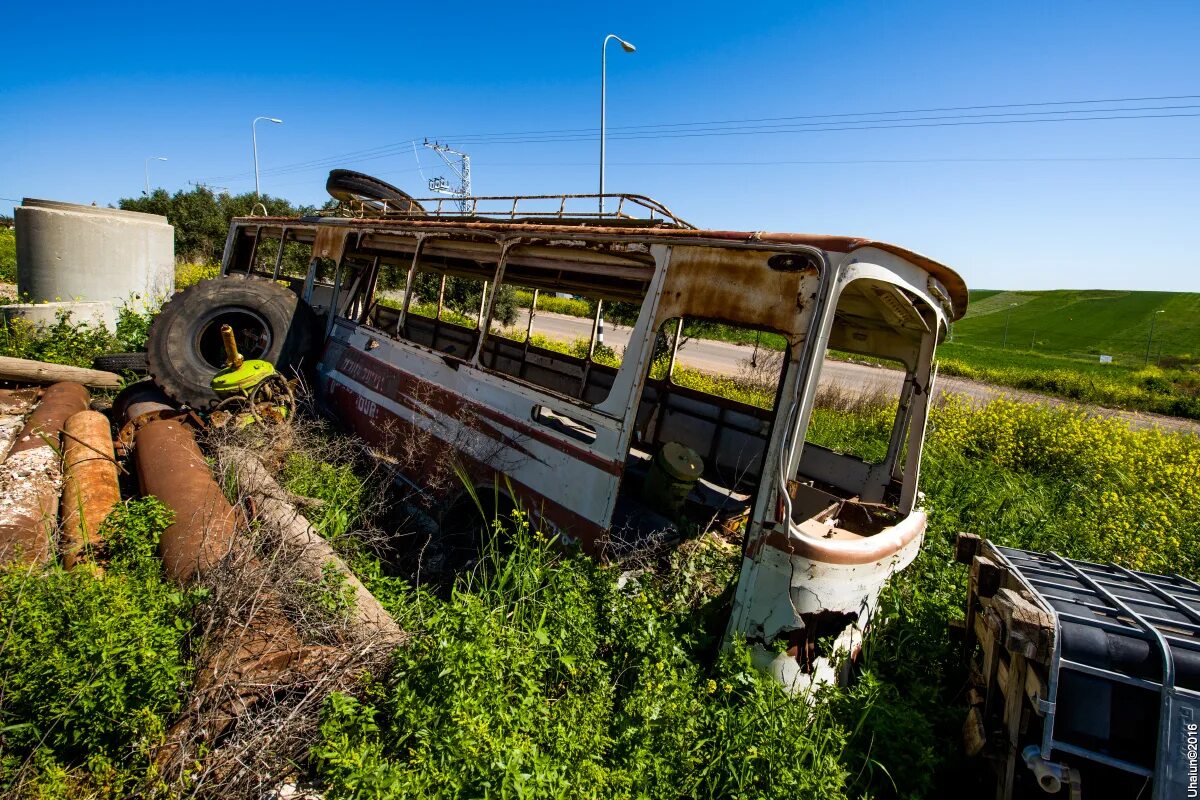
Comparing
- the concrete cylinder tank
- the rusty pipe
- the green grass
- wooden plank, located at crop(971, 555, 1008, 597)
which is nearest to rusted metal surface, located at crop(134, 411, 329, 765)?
the rusty pipe

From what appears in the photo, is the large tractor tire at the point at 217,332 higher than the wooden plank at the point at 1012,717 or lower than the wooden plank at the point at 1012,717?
higher

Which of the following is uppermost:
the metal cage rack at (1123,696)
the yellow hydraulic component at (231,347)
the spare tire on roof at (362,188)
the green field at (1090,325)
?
the green field at (1090,325)

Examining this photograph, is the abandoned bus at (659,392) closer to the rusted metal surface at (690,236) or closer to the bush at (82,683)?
the rusted metal surface at (690,236)

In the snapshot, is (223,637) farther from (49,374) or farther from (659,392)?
(49,374)

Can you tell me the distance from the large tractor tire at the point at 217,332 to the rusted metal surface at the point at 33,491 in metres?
0.94

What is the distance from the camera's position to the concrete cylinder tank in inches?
379

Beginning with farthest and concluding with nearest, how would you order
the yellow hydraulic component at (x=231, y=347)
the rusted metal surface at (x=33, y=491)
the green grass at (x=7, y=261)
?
the green grass at (x=7, y=261), the yellow hydraulic component at (x=231, y=347), the rusted metal surface at (x=33, y=491)

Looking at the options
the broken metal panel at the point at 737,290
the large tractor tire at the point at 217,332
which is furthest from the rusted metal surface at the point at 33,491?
the broken metal panel at the point at 737,290

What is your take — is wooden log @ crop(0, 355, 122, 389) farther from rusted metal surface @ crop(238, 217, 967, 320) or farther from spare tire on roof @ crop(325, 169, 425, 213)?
rusted metal surface @ crop(238, 217, 967, 320)

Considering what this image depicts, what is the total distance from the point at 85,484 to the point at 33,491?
0.91ft

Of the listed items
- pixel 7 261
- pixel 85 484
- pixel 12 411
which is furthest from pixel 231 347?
pixel 7 261

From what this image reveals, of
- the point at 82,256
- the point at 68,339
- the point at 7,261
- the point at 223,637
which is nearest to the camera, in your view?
the point at 223,637

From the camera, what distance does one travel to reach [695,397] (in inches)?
221

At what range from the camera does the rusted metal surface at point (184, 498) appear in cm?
316
